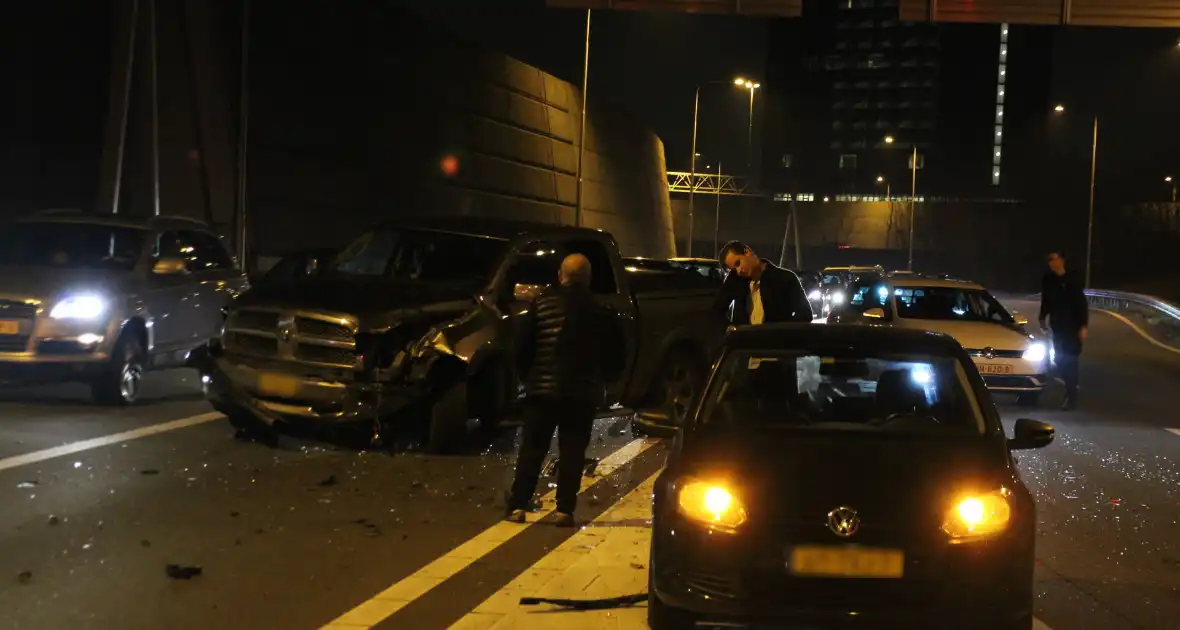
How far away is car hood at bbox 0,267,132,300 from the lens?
510 inches

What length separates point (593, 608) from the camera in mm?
6301

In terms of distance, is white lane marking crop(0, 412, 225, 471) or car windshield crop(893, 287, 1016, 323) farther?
car windshield crop(893, 287, 1016, 323)

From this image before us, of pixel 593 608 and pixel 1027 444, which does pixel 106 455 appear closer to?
pixel 593 608

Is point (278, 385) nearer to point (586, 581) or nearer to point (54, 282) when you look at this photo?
point (54, 282)

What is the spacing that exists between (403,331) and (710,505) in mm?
5582

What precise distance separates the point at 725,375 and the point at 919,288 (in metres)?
12.3

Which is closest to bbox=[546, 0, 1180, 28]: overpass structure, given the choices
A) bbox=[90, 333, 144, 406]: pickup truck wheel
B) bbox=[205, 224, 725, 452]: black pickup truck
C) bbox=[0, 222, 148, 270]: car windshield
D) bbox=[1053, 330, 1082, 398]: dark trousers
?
bbox=[1053, 330, 1082, 398]: dark trousers

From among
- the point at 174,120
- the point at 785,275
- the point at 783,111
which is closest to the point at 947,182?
the point at 783,111

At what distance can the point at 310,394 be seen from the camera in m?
10.3

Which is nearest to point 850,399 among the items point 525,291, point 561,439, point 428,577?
point 561,439

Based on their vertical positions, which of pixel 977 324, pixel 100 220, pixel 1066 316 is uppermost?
pixel 100 220

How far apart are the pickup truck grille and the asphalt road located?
904 millimetres

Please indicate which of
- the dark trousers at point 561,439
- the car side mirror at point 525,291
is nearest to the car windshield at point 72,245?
the car side mirror at point 525,291

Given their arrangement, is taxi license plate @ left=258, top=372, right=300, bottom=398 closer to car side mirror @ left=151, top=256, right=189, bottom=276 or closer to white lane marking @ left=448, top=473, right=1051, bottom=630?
white lane marking @ left=448, top=473, right=1051, bottom=630
